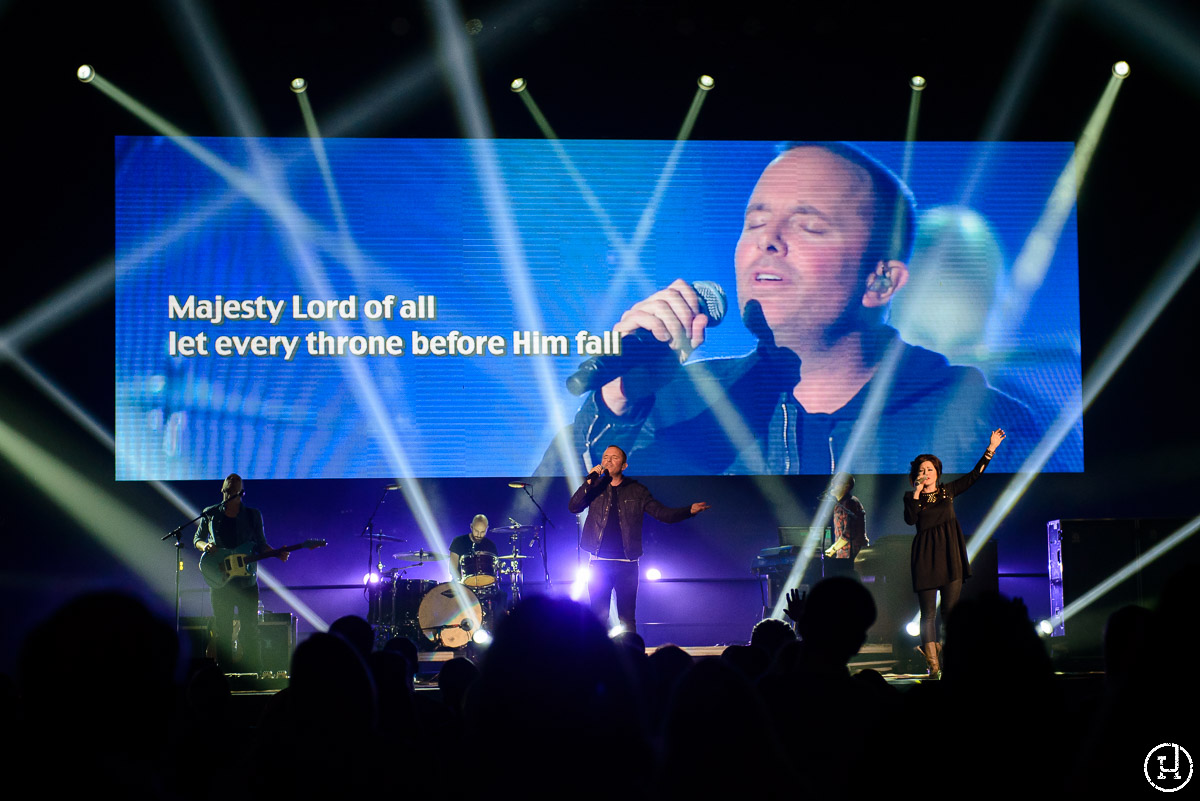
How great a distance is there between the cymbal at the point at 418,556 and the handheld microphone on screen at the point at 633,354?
5.80ft

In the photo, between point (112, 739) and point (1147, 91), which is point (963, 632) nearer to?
point (112, 739)

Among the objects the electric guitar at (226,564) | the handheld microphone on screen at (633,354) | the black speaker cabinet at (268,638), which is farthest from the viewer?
the handheld microphone on screen at (633,354)

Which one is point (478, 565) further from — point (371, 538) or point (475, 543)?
point (371, 538)

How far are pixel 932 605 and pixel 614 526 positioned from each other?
7.18 feet

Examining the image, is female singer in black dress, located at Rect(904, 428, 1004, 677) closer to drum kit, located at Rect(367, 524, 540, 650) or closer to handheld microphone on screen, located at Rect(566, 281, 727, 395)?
handheld microphone on screen, located at Rect(566, 281, 727, 395)

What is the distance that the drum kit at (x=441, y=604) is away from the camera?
837 cm

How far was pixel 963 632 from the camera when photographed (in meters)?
2.07

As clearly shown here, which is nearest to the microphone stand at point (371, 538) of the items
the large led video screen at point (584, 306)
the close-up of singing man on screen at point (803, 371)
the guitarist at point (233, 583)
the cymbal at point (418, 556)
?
the cymbal at point (418, 556)

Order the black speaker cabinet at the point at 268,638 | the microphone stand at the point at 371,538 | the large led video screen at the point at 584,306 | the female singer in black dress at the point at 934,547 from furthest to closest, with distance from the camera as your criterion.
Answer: the large led video screen at the point at 584,306, the microphone stand at the point at 371,538, the black speaker cabinet at the point at 268,638, the female singer in black dress at the point at 934,547

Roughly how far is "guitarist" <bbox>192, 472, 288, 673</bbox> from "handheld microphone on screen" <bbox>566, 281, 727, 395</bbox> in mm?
2792

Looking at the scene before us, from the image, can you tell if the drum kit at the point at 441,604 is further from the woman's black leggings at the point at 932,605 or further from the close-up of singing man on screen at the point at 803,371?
the woman's black leggings at the point at 932,605

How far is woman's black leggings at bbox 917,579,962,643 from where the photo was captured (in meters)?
6.73

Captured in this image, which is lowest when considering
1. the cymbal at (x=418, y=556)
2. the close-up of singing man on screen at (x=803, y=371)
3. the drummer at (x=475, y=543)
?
the cymbal at (x=418, y=556)

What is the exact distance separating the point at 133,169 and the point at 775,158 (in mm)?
5457
